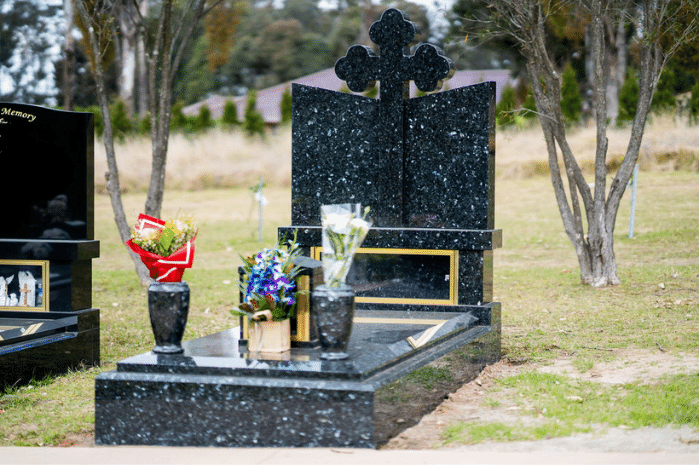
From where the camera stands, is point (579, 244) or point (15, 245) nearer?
point (15, 245)

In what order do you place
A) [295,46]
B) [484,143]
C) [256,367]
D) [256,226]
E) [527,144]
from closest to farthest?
[256,367] < [484,143] < [256,226] < [527,144] < [295,46]

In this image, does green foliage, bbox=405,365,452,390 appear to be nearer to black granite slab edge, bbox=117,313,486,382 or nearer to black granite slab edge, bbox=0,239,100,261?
black granite slab edge, bbox=117,313,486,382

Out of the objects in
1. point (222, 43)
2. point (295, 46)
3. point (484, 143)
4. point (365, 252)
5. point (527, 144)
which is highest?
point (295, 46)

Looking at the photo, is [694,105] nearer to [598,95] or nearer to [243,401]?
[598,95]

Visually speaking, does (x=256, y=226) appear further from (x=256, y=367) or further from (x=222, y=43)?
(x=256, y=367)

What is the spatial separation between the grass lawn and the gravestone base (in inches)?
20.5

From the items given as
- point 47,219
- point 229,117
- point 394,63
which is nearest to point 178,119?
point 229,117

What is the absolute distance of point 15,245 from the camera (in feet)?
21.6

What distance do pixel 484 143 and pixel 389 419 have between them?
2.84 meters

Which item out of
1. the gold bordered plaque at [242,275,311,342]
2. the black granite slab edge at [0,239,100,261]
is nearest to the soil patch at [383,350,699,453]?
the gold bordered plaque at [242,275,311,342]

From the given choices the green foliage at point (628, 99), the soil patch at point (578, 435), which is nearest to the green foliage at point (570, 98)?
the green foliage at point (628, 99)

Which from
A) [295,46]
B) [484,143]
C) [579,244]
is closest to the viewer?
[484,143]

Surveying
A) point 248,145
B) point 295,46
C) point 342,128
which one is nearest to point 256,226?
point 248,145

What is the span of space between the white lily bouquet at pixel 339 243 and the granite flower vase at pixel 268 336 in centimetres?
45
